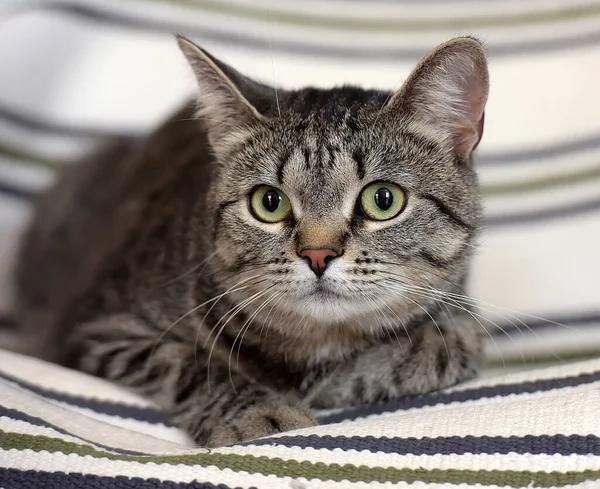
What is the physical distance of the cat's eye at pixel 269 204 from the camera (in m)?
1.22

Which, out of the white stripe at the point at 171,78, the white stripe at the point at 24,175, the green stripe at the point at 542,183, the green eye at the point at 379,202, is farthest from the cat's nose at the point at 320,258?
the white stripe at the point at 24,175

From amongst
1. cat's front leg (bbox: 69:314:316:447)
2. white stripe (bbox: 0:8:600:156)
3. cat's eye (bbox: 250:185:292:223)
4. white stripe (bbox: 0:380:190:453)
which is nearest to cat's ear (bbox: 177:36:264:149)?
cat's eye (bbox: 250:185:292:223)

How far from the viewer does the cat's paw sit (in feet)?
3.84

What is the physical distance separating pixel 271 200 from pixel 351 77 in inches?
41.7

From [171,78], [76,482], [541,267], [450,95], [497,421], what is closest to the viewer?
[76,482]

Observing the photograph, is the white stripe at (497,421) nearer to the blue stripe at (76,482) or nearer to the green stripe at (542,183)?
the blue stripe at (76,482)

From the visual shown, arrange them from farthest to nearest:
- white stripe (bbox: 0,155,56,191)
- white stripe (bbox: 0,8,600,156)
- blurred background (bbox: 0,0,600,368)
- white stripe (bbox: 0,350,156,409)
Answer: white stripe (bbox: 0,155,56,191)
white stripe (bbox: 0,8,600,156)
blurred background (bbox: 0,0,600,368)
white stripe (bbox: 0,350,156,409)

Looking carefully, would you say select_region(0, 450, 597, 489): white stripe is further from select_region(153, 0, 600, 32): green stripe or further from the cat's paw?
select_region(153, 0, 600, 32): green stripe

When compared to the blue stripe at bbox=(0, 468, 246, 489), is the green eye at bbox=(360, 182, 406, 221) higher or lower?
higher

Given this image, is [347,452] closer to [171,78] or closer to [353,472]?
[353,472]

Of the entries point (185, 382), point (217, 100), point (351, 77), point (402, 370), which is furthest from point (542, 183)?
point (185, 382)

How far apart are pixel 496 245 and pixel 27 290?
125 centimetres

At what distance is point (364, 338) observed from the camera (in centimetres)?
131

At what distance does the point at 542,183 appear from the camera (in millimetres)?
1970
